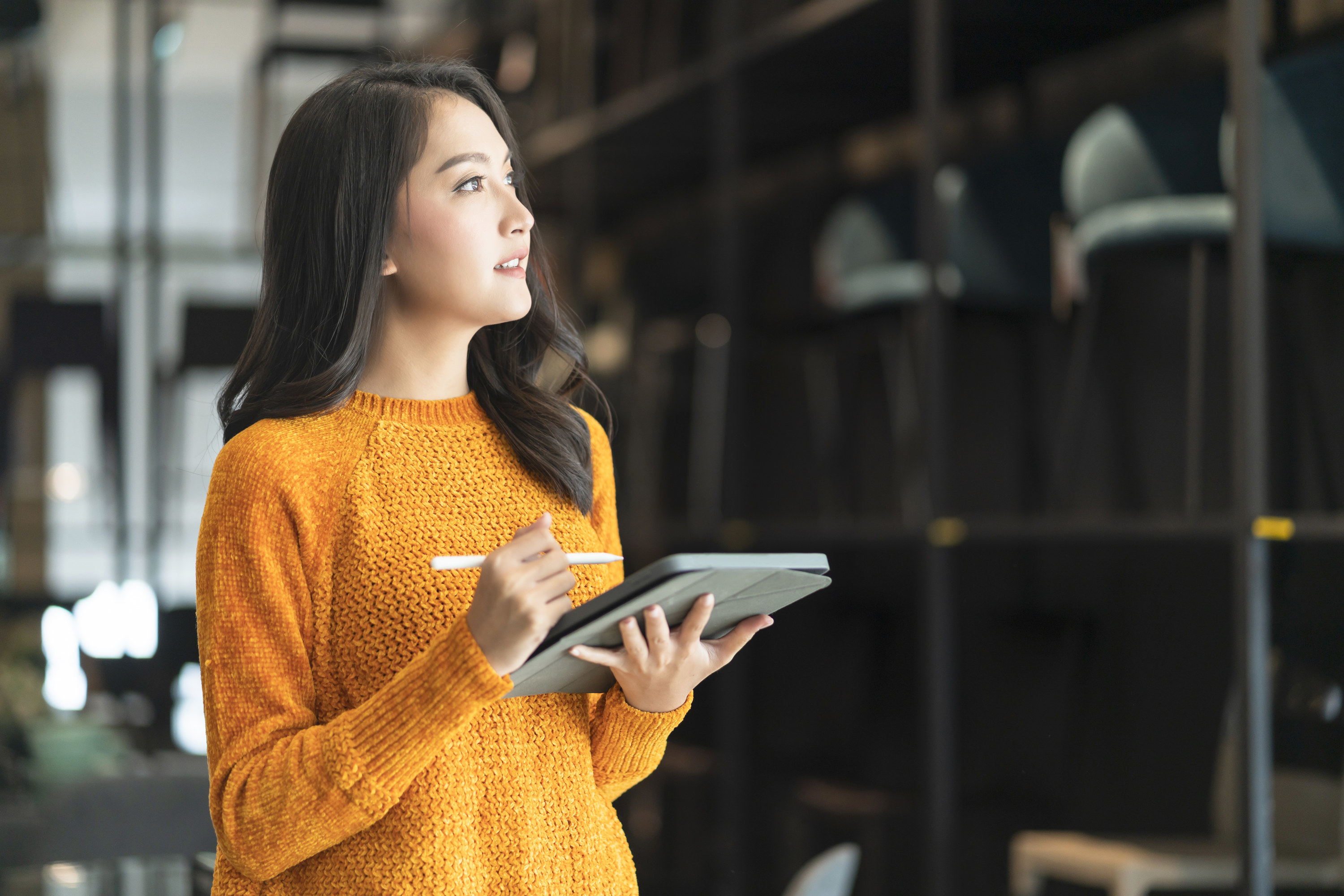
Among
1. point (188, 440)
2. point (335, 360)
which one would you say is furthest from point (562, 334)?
point (188, 440)

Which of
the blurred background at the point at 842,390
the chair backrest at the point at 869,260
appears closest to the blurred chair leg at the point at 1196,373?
the blurred background at the point at 842,390

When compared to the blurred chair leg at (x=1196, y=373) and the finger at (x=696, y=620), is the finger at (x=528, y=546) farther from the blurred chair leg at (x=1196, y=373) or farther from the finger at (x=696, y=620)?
the blurred chair leg at (x=1196, y=373)

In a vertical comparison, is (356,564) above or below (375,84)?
below

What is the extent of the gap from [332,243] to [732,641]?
0.44m

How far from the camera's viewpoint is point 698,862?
3.92 meters

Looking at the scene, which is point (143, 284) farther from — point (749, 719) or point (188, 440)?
point (749, 719)

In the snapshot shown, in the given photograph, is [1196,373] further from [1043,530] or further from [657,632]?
[657,632]

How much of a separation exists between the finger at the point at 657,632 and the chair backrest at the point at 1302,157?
1.30 meters

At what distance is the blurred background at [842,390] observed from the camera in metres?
2.14

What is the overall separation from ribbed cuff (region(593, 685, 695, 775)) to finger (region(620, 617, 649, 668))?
0.47 feet

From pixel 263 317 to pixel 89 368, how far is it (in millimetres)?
3763

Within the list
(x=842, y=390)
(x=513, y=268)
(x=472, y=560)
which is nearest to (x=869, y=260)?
(x=842, y=390)

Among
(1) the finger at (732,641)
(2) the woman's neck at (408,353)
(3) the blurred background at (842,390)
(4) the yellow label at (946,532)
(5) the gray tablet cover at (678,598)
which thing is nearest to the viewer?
(5) the gray tablet cover at (678,598)

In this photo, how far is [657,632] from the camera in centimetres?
97
